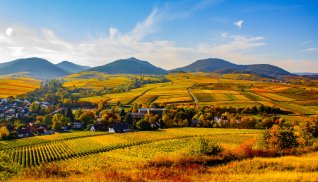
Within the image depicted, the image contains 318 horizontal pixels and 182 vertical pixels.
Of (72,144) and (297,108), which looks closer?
(72,144)

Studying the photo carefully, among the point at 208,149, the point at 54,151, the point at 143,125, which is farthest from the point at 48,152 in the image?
the point at 208,149

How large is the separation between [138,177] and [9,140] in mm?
67471

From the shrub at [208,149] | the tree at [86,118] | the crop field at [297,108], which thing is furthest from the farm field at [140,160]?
the crop field at [297,108]

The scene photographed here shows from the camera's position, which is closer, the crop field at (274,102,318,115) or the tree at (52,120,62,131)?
the tree at (52,120,62,131)

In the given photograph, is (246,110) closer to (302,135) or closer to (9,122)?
(302,135)

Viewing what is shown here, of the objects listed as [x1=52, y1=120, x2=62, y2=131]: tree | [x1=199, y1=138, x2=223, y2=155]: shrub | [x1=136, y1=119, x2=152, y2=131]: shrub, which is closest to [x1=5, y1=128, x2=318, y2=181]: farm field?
[x1=199, y1=138, x2=223, y2=155]: shrub

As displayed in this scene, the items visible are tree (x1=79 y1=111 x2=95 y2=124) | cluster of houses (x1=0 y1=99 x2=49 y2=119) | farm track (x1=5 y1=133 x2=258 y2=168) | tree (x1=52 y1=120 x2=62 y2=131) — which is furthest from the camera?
cluster of houses (x1=0 y1=99 x2=49 y2=119)

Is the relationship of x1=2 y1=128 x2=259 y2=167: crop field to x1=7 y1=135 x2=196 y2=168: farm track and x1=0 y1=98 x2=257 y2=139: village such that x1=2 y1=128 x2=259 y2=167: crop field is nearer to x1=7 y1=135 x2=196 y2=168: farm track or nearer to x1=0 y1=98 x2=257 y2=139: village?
x1=7 y1=135 x2=196 y2=168: farm track

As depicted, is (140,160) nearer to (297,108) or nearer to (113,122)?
(113,122)

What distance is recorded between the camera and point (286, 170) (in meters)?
16.4

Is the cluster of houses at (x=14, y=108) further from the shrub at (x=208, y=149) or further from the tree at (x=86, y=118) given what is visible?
the shrub at (x=208, y=149)

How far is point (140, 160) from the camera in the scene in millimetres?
38375

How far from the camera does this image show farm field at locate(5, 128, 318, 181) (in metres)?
15.5

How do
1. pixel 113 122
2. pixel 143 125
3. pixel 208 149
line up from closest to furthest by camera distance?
pixel 208 149 < pixel 143 125 < pixel 113 122
